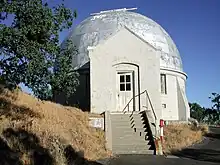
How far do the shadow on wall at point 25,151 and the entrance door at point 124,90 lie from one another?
10.1 m

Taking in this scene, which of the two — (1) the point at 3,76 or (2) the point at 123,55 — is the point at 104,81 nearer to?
(2) the point at 123,55

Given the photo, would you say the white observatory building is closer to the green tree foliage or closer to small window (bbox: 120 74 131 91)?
small window (bbox: 120 74 131 91)

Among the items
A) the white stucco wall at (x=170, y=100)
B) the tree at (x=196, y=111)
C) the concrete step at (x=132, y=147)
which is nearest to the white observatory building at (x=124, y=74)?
the white stucco wall at (x=170, y=100)

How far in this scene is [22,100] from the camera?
17734mm

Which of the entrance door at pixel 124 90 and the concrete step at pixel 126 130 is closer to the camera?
the concrete step at pixel 126 130

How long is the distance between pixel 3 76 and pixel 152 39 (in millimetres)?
19583

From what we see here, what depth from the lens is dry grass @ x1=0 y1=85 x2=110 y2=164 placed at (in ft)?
40.1

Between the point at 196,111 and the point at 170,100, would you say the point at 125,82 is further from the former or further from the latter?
the point at 196,111

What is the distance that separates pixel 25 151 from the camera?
1006 cm

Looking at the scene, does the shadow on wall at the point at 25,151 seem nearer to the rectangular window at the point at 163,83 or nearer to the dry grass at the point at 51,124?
the dry grass at the point at 51,124

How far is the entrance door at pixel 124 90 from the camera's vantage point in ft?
73.6

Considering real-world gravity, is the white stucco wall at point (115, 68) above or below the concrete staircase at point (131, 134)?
above

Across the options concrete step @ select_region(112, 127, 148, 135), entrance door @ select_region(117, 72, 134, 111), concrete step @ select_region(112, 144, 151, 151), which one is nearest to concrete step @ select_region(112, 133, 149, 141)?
concrete step @ select_region(112, 127, 148, 135)

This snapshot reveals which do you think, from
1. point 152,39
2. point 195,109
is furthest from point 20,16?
point 195,109
